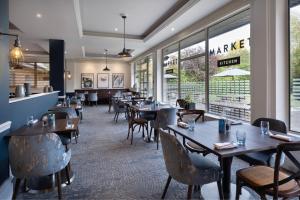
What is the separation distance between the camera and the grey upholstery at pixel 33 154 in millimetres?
2098

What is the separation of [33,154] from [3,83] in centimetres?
110

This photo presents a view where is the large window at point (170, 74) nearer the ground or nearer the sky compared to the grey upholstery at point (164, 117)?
nearer the sky

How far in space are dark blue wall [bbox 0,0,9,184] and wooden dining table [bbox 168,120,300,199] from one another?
6.95 feet

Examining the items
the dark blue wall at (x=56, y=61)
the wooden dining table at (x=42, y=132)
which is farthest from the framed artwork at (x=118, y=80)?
the wooden dining table at (x=42, y=132)

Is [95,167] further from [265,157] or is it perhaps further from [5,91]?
[265,157]

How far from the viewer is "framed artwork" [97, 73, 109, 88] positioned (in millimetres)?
14148

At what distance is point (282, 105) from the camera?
3434 millimetres

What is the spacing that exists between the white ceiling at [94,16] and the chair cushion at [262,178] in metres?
3.56

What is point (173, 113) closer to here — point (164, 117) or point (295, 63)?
point (164, 117)

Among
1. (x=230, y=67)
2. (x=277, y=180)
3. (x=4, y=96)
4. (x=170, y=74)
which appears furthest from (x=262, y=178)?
(x=170, y=74)

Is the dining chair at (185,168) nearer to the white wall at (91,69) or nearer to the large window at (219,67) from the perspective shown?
the large window at (219,67)

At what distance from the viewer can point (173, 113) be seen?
14.5 ft

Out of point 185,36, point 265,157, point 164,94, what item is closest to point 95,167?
Answer: point 265,157

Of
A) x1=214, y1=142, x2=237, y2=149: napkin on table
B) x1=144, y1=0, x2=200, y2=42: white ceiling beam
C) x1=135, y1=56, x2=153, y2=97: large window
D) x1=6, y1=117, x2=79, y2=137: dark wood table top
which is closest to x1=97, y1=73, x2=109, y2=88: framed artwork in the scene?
x1=135, y1=56, x2=153, y2=97: large window
